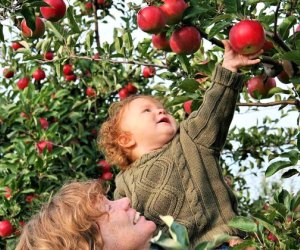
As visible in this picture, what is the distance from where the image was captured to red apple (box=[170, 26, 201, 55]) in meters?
2.09

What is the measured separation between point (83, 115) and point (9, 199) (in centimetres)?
101

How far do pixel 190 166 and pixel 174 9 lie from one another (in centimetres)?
63

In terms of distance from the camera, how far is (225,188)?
2.49m

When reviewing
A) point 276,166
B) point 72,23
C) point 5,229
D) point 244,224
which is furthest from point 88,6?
point 244,224

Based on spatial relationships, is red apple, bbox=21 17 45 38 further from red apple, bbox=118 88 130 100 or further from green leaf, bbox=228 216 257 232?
red apple, bbox=118 88 130 100

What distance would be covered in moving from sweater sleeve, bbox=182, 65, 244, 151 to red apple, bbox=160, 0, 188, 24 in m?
0.27

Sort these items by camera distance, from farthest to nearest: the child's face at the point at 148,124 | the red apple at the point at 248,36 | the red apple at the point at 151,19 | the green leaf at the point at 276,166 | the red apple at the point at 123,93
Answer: the red apple at the point at 123,93, the child's face at the point at 148,124, the green leaf at the point at 276,166, the red apple at the point at 151,19, the red apple at the point at 248,36

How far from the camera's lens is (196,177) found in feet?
8.05

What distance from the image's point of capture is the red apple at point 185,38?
2090mm

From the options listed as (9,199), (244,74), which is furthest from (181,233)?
(9,199)

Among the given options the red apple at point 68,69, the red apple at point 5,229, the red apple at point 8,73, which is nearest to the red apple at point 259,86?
the red apple at point 5,229

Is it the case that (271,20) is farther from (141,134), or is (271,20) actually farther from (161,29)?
(141,134)

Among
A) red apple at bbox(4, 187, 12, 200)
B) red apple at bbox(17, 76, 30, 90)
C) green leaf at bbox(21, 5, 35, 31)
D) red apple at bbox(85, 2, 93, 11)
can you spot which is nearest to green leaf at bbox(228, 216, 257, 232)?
green leaf at bbox(21, 5, 35, 31)

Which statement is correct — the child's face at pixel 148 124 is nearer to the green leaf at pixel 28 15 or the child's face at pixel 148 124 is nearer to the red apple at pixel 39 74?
the green leaf at pixel 28 15
